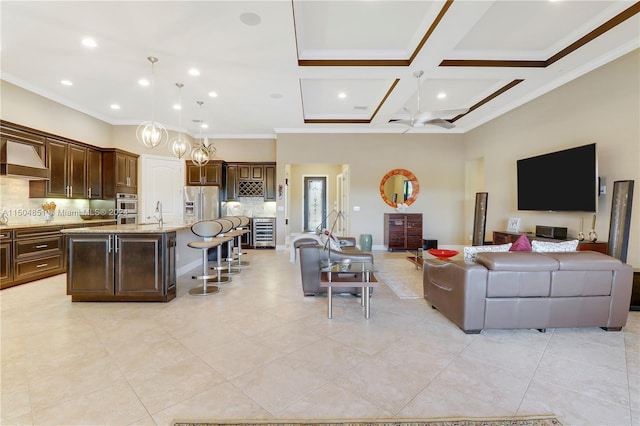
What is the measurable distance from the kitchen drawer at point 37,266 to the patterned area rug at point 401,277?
18.2 ft

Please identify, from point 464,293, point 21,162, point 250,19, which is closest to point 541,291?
point 464,293

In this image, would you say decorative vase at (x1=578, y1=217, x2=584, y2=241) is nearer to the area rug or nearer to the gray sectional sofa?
the gray sectional sofa

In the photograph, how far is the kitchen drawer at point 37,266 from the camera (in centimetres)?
441

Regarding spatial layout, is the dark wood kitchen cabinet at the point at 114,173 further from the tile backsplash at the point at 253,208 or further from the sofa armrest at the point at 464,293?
the sofa armrest at the point at 464,293

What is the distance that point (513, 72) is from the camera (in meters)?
4.49

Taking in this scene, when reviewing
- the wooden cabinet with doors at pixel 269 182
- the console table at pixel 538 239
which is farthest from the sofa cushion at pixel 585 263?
the wooden cabinet with doors at pixel 269 182

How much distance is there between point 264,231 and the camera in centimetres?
820

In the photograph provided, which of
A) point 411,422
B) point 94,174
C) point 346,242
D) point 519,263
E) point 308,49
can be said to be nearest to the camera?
point 411,422

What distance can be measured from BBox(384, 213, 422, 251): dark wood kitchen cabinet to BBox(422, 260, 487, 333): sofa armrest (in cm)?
445

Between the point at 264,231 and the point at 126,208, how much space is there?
A: 3.33 meters

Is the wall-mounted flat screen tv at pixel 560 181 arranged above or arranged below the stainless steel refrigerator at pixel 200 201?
above

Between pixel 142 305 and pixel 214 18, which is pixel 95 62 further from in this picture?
pixel 142 305

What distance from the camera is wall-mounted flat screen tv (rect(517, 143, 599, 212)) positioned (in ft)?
13.5

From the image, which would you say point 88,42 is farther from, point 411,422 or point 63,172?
point 411,422
